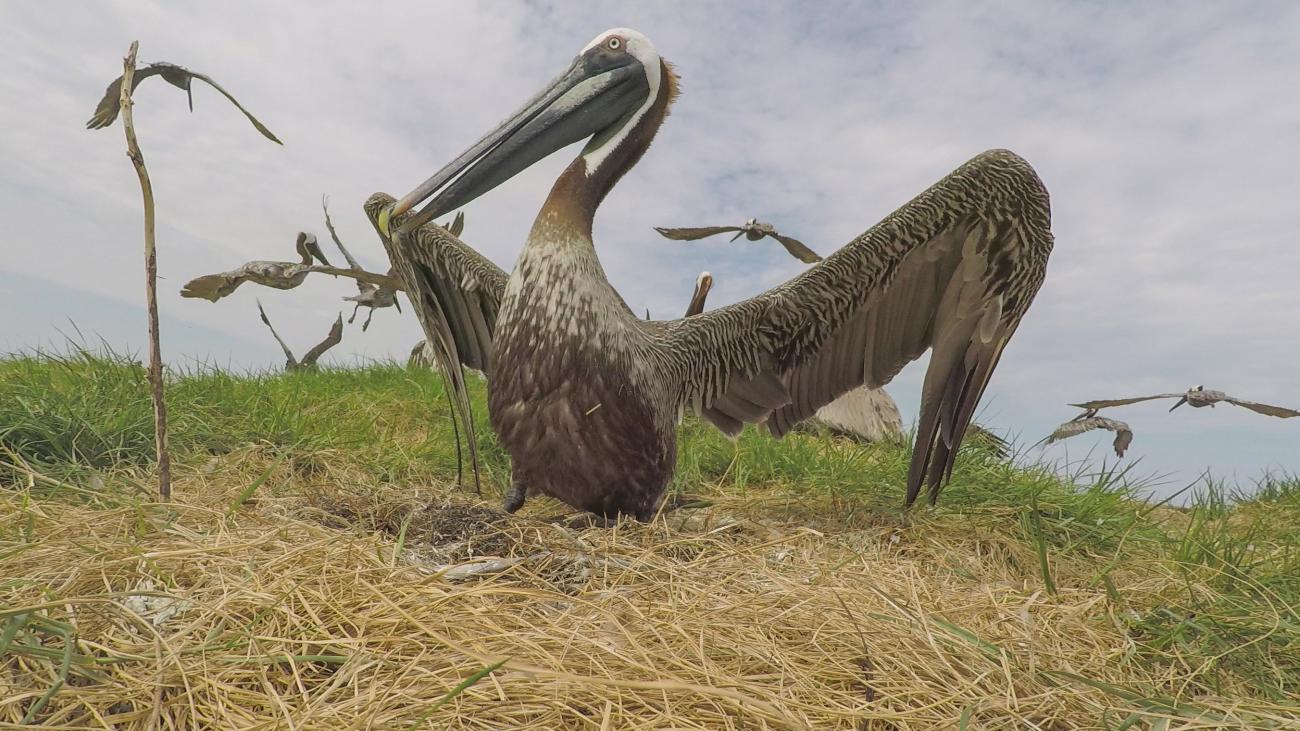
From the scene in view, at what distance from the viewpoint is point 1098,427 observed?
19.2 ft

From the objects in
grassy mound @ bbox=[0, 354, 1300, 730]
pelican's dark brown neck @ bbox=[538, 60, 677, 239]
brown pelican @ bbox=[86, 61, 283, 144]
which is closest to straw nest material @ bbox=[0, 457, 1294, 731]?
grassy mound @ bbox=[0, 354, 1300, 730]

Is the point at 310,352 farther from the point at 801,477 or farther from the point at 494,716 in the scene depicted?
the point at 494,716

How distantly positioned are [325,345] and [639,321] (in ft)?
15.2

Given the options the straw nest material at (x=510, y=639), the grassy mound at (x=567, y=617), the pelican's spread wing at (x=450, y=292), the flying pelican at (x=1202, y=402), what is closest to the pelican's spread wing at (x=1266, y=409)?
the flying pelican at (x=1202, y=402)

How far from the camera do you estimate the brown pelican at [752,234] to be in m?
6.05

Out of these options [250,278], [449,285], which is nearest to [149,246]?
[250,278]

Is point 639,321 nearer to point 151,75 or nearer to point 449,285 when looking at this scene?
point 449,285

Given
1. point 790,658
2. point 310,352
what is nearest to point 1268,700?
point 790,658

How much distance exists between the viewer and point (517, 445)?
11.8 ft

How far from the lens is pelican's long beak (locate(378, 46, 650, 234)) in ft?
12.1

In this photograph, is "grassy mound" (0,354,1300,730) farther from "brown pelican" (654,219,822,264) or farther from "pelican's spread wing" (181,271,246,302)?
"brown pelican" (654,219,822,264)

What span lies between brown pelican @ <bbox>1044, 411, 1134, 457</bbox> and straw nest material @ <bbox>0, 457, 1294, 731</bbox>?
3157mm

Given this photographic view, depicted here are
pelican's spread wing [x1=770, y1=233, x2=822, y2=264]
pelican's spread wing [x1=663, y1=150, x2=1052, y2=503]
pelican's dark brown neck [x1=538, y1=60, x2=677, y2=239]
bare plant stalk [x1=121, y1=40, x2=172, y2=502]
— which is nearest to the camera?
bare plant stalk [x1=121, y1=40, x2=172, y2=502]

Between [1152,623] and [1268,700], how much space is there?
34cm
